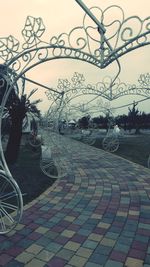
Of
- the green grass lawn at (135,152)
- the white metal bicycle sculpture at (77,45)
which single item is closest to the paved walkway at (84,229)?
the white metal bicycle sculpture at (77,45)

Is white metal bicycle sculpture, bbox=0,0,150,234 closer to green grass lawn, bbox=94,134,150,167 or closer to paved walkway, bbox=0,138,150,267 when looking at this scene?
paved walkway, bbox=0,138,150,267

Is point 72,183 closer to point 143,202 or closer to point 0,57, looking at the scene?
point 143,202

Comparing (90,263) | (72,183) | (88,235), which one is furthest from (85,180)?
(90,263)

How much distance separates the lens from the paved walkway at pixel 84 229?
2908 millimetres

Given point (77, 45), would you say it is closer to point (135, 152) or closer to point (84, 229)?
point (84, 229)

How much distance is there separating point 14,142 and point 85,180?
3.75 metres

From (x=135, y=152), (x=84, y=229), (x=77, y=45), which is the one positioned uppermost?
(x=77, y=45)

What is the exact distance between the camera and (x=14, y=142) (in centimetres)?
910

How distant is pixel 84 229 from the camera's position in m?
3.63

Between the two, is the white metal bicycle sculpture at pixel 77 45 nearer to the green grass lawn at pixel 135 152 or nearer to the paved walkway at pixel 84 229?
the paved walkway at pixel 84 229

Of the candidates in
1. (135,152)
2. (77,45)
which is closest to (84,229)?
(77,45)

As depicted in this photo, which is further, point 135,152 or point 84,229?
point 135,152

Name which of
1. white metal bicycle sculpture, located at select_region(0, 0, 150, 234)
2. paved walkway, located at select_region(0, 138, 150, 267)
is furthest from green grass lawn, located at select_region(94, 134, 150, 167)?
white metal bicycle sculpture, located at select_region(0, 0, 150, 234)

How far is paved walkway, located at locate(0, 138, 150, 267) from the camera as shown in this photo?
114 inches
